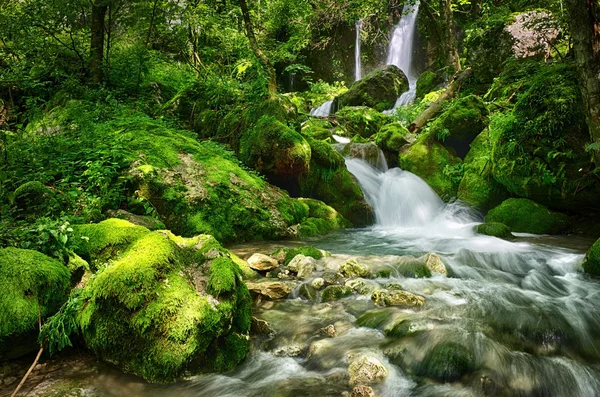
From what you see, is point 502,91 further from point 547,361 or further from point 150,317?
point 150,317

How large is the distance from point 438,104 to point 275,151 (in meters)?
7.40

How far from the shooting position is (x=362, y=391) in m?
2.73

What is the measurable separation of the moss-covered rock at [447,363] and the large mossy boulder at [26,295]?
3.20m

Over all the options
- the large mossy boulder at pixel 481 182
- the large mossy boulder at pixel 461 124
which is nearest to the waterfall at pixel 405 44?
the large mossy boulder at pixel 461 124

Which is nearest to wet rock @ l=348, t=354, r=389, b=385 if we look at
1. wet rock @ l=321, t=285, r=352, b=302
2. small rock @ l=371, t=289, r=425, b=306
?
small rock @ l=371, t=289, r=425, b=306

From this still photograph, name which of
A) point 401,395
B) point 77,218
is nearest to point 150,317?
point 401,395

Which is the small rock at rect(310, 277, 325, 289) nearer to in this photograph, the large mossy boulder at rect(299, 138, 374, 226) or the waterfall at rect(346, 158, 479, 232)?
the large mossy boulder at rect(299, 138, 374, 226)

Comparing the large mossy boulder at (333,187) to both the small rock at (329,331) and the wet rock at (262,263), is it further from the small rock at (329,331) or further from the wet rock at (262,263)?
the small rock at (329,331)

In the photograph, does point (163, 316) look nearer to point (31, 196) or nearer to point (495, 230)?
point (31, 196)

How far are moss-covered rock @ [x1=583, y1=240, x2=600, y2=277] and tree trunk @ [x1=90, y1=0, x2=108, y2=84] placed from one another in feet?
35.7

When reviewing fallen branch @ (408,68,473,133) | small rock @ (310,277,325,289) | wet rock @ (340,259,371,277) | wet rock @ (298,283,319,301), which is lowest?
wet rock @ (298,283,319,301)

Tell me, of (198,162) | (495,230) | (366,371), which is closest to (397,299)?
(366,371)

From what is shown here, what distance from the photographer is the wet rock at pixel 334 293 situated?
14.6 feet

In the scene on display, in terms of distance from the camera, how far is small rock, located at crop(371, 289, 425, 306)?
4145 mm
